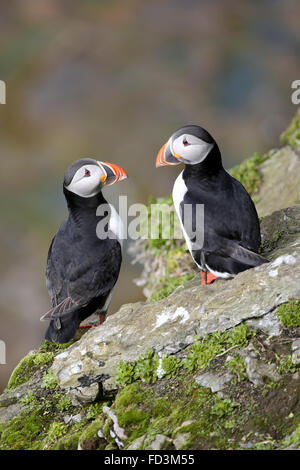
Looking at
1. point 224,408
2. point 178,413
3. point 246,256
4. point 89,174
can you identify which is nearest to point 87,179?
point 89,174

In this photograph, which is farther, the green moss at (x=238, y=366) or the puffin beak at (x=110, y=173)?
the puffin beak at (x=110, y=173)

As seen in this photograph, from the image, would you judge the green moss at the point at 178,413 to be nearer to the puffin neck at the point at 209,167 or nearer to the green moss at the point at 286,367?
the green moss at the point at 286,367

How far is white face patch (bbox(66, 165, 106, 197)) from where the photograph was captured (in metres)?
4.74

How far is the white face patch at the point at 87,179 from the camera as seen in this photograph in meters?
4.74

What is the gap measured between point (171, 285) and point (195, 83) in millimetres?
6300

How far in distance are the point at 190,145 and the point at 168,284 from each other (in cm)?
240

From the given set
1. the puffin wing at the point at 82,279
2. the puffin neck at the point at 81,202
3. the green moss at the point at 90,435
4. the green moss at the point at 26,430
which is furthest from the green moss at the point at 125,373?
the puffin neck at the point at 81,202

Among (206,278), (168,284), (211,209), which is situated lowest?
(168,284)

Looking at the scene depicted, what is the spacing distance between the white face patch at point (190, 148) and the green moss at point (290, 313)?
A: 1448mm

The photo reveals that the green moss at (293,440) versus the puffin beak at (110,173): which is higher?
the puffin beak at (110,173)

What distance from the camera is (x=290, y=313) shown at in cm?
371

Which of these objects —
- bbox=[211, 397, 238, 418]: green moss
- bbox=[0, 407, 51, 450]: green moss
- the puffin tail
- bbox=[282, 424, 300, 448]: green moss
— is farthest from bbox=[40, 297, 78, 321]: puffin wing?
bbox=[282, 424, 300, 448]: green moss

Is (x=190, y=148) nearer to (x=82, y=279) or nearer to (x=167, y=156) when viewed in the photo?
(x=167, y=156)
